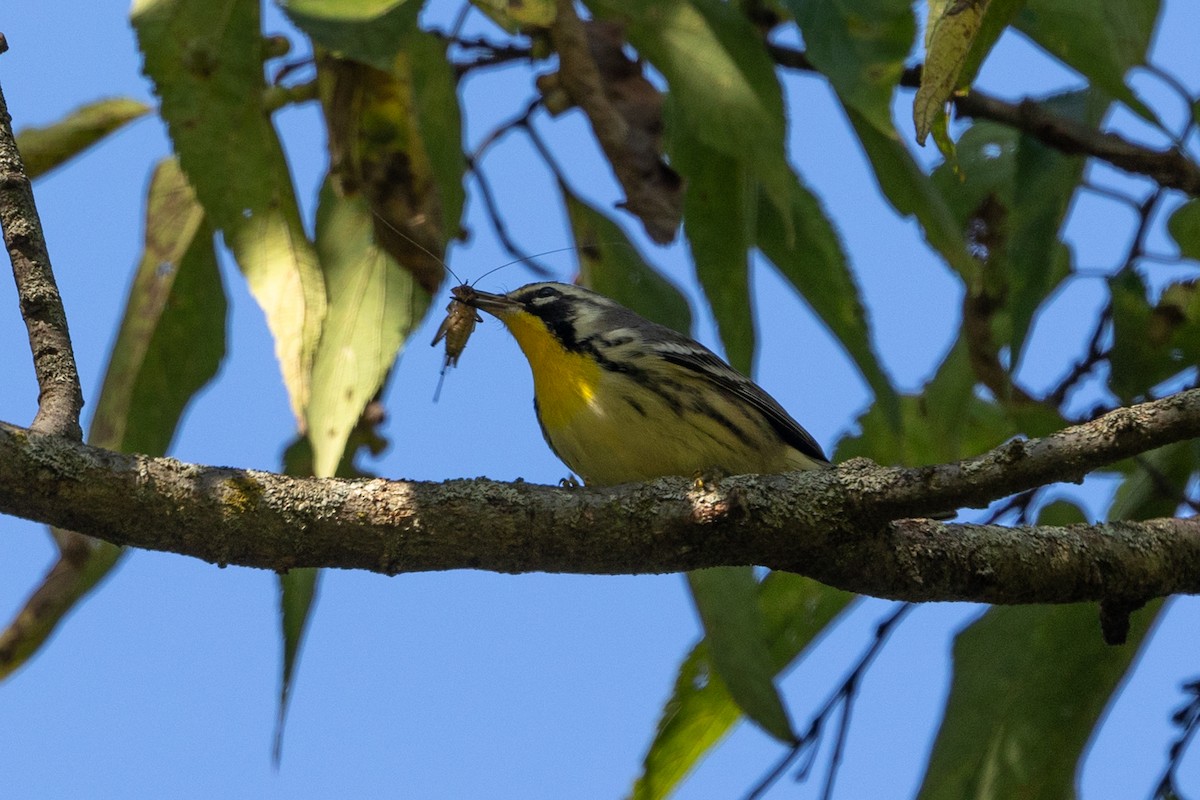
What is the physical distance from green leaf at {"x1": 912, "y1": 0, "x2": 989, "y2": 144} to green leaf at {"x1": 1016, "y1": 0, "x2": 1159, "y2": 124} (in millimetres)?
1499

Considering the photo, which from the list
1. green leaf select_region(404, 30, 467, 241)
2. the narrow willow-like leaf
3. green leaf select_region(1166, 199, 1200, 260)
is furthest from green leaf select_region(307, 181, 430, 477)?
green leaf select_region(1166, 199, 1200, 260)

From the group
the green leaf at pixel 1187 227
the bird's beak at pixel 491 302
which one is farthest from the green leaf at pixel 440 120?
the green leaf at pixel 1187 227

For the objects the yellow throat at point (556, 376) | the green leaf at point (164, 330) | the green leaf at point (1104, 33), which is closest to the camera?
the green leaf at point (1104, 33)

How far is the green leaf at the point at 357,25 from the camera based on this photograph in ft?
9.39

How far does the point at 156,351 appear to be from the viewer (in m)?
4.59

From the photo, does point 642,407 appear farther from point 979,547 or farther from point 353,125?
point 979,547

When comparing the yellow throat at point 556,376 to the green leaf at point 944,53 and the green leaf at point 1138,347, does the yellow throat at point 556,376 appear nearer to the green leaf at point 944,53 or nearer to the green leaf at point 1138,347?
the green leaf at point 1138,347

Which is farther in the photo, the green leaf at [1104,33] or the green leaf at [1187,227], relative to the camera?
the green leaf at [1187,227]

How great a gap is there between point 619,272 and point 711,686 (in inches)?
55.7

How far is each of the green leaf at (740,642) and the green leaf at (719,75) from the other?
3.36 ft

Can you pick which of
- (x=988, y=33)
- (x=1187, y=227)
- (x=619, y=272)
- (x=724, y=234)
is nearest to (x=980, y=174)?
(x=1187, y=227)

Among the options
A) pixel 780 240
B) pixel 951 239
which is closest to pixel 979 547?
pixel 951 239

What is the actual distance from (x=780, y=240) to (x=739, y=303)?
1.49 feet

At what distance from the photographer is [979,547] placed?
302 centimetres
